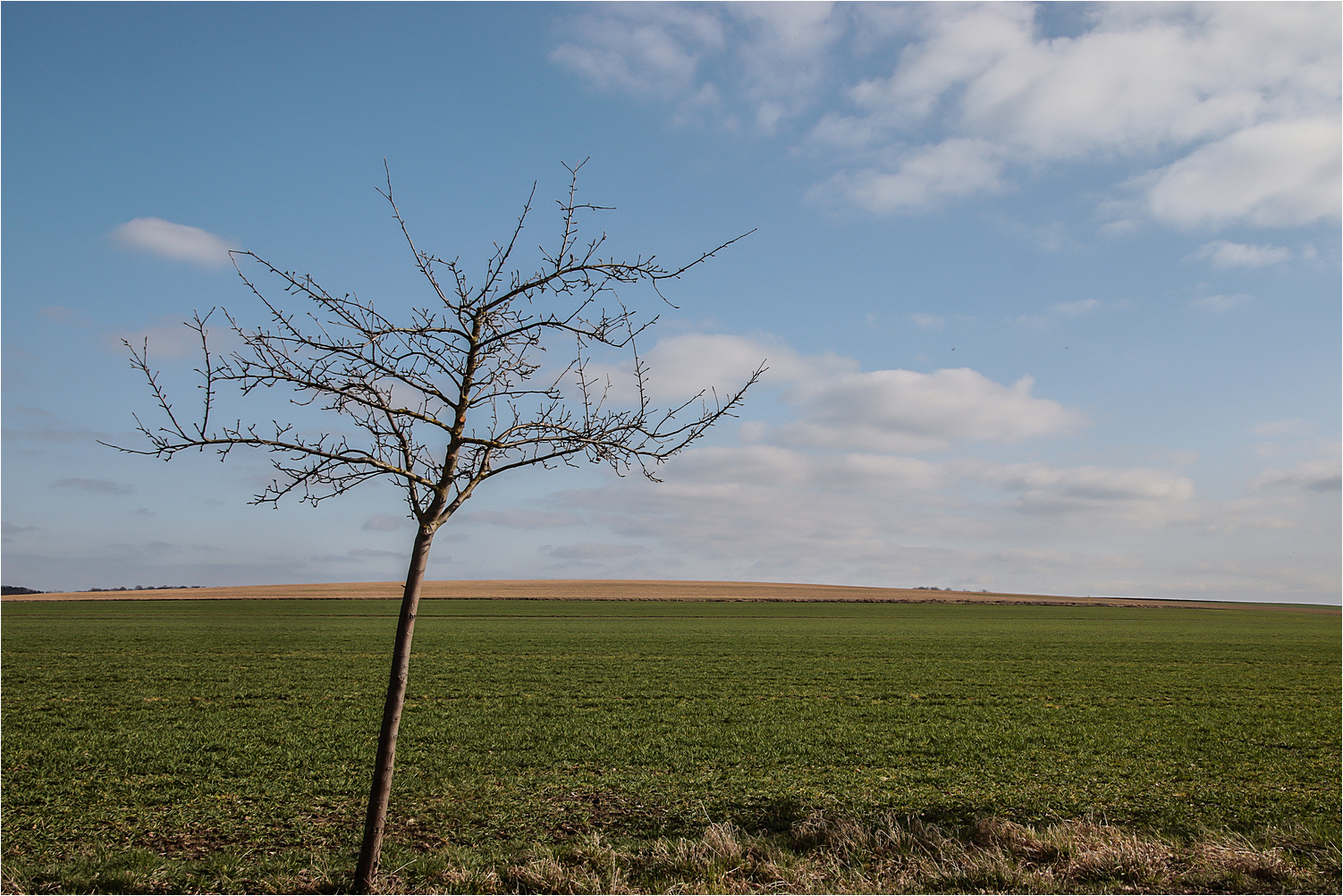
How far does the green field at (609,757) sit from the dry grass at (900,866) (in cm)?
8

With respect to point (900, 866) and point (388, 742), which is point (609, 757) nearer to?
point (900, 866)

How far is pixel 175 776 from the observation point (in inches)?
462

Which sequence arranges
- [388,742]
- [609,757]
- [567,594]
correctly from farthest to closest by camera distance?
[567,594]
[609,757]
[388,742]

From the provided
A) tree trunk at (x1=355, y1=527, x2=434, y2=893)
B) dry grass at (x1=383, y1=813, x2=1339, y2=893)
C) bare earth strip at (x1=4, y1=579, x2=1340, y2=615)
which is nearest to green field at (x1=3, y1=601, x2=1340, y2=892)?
dry grass at (x1=383, y1=813, x2=1339, y2=893)

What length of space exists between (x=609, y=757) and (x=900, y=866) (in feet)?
24.1

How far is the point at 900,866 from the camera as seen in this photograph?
6855 millimetres

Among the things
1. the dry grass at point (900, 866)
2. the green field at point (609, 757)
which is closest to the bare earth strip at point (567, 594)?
the green field at point (609, 757)

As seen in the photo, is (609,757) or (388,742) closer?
(388,742)

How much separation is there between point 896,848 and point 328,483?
6.17 metres

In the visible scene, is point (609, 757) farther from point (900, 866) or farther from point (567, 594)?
point (567, 594)

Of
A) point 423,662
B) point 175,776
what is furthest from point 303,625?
point 175,776

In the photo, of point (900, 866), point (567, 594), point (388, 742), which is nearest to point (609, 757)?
point (900, 866)

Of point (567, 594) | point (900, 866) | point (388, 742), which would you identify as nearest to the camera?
point (388, 742)

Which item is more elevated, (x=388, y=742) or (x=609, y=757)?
(x=388, y=742)
